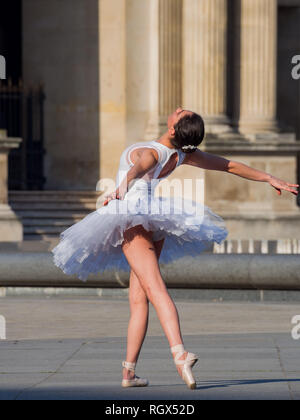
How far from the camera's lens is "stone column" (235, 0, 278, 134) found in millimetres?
23156

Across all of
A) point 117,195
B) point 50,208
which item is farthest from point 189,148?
point 50,208

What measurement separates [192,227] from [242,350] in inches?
84.8

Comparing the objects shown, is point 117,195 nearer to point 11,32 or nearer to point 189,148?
point 189,148

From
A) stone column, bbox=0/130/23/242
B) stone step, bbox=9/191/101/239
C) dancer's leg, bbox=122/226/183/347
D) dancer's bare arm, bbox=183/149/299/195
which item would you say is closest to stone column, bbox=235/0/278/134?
stone step, bbox=9/191/101/239

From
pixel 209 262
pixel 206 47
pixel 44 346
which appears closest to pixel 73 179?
pixel 206 47

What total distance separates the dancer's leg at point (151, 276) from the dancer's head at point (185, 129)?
62 centimetres

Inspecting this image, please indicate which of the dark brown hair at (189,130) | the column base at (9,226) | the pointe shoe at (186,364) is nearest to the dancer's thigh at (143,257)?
the pointe shoe at (186,364)

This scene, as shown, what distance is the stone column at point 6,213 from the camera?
2131 cm

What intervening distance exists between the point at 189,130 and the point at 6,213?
14.1 m

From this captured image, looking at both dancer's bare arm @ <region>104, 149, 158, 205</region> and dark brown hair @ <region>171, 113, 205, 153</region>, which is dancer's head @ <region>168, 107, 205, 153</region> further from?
dancer's bare arm @ <region>104, 149, 158, 205</region>

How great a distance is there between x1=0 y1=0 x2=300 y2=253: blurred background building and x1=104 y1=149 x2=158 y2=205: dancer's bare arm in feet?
38.8

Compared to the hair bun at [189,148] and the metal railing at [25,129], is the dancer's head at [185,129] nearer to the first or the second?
the hair bun at [189,148]

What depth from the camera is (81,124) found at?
2580 cm
